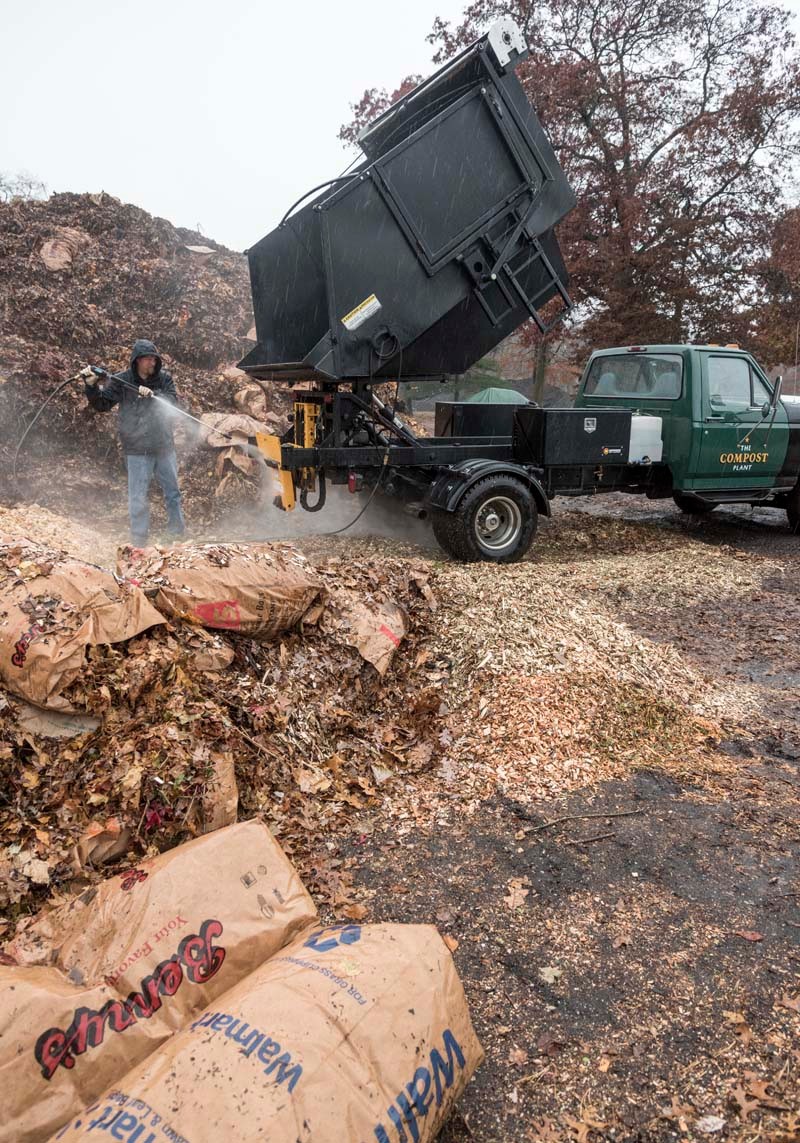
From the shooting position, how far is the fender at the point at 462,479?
651cm

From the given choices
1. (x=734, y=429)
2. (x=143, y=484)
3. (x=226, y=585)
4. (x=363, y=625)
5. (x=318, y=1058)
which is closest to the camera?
(x=318, y=1058)

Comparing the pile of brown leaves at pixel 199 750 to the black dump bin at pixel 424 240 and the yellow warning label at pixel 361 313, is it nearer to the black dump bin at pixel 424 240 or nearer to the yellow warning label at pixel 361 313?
the yellow warning label at pixel 361 313

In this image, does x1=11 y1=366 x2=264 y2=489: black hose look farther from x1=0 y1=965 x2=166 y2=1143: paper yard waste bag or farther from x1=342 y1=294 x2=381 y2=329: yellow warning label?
x1=0 y1=965 x2=166 y2=1143: paper yard waste bag

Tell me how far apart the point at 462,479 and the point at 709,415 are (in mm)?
3091

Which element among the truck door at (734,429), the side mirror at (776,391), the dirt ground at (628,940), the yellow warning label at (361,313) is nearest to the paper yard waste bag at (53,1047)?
the dirt ground at (628,940)

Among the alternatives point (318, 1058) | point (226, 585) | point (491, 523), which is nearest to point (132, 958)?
point (318, 1058)

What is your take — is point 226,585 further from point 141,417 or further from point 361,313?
point 141,417

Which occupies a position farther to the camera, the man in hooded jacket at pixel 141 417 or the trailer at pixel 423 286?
the man in hooded jacket at pixel 141 417

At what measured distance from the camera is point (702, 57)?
1459 centimetres

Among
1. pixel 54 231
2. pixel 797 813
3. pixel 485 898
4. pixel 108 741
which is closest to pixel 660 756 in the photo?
pixel 797 813

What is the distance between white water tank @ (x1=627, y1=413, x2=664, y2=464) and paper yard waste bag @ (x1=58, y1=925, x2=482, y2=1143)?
6597mm

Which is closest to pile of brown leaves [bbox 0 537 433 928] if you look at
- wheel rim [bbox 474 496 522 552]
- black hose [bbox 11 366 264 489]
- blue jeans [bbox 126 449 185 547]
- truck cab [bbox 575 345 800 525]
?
wheel rim [bbox 474 496 522 552]

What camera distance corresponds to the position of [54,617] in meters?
3.18

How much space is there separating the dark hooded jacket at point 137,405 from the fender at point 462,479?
2526 millimetres
